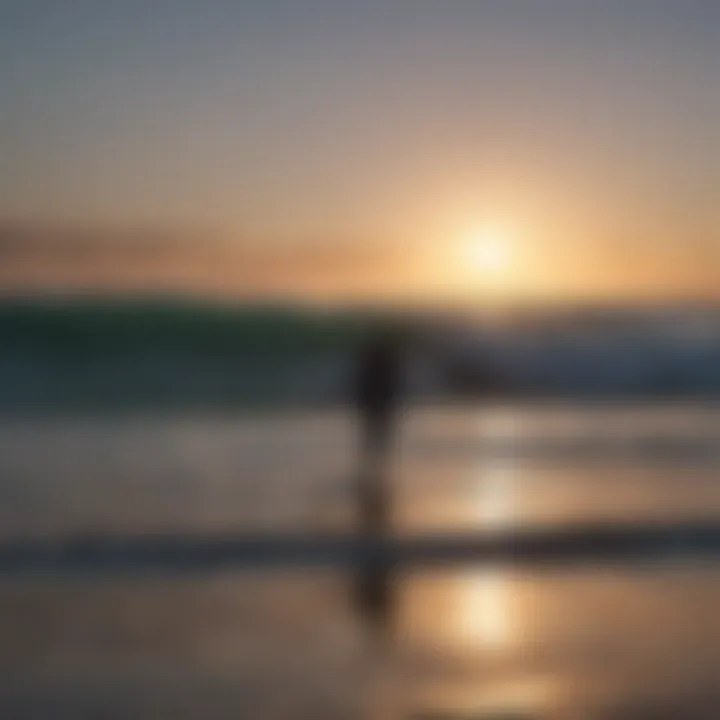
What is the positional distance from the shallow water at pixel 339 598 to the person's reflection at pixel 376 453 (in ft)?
0.17

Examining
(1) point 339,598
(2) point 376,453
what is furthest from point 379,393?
(1) point 339,598

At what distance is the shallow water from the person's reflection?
0.17 ft

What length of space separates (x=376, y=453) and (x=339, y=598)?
1.97 metres

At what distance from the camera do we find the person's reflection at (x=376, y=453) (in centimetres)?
368

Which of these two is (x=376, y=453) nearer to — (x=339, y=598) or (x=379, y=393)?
(x=379, y=393)

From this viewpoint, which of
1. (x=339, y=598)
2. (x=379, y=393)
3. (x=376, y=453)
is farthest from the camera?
(x=379, y=393)

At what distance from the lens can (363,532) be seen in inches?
171

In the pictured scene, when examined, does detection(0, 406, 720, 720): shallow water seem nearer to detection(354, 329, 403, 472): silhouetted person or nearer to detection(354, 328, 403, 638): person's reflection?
detection(354, 328, 403, 638): person's reflection

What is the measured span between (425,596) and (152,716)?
114cm

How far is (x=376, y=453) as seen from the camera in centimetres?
562

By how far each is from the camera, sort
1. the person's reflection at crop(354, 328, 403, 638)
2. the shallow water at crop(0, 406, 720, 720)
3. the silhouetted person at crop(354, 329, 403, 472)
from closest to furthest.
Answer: the shallow water at crop(0, 406, 720, 720)
the person's reflection at crop(354, 328, 403, 638)
the silhouetted person at crop(354, 329, 403, 472)

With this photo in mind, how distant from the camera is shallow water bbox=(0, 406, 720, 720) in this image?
2910 millimetres

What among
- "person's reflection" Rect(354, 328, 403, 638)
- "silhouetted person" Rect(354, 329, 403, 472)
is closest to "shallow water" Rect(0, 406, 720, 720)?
"person's reflection" Rect(354, 328, 403, 638)

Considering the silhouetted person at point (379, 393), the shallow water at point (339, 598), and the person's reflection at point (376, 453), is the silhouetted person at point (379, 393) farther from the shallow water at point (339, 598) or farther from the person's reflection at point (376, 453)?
the shallow water at point (339, 598)
